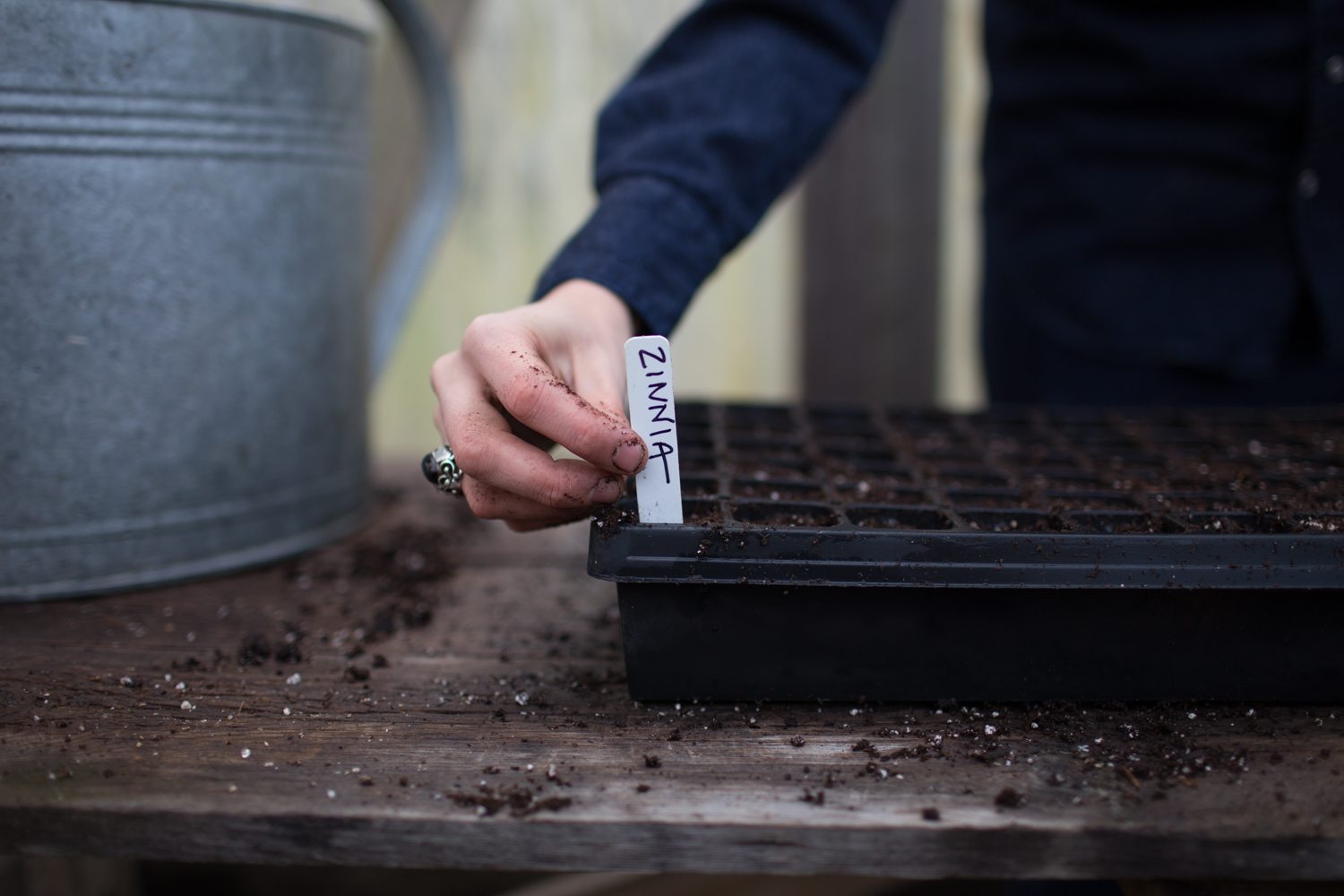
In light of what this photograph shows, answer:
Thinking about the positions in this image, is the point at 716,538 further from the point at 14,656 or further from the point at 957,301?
the point at 957,301

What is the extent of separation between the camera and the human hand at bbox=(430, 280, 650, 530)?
67 cm

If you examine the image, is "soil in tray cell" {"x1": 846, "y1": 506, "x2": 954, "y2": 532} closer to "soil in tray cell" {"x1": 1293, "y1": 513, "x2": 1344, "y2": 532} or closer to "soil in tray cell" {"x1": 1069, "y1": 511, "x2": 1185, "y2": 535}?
"soil in tray cell" {"x1": 1069, "y1": 511, "x2": 1185, "y2": 535}

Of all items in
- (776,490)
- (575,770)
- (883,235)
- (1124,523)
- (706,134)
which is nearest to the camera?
(575,770)

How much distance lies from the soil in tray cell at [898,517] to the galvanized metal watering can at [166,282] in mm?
606

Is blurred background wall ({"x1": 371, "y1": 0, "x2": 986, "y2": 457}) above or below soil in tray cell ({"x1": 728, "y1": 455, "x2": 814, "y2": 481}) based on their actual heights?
above

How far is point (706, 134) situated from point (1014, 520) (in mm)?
471

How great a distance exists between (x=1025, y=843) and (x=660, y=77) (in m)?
0.79

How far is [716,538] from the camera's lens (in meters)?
0.66

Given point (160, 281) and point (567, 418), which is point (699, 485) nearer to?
point (567, 418)

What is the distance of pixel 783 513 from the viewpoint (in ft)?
2.51

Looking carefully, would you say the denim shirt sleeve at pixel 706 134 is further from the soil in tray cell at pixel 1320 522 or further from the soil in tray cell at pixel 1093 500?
the soil in tray cell at pixel 1320 522

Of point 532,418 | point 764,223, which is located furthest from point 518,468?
point 764,223

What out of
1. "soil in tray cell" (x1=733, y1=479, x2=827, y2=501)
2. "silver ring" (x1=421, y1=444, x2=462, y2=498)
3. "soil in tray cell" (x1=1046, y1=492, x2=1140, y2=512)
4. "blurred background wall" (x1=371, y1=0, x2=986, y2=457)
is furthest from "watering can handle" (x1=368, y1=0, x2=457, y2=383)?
"blurred background wall" (x1=371, y1=0, x2=986, y2=457)

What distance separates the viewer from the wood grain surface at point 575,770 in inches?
22.7
